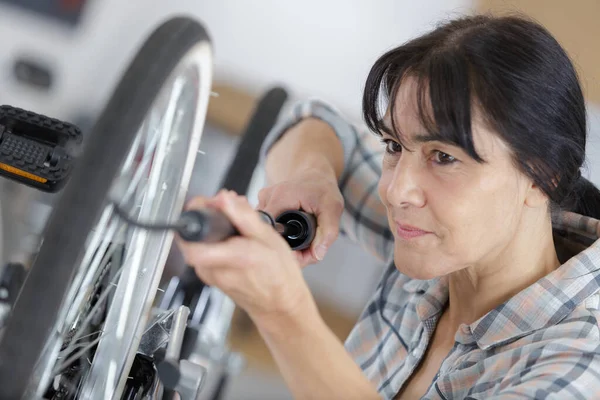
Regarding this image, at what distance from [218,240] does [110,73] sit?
173cm

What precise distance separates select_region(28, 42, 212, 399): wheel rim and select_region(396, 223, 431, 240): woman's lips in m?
0.24

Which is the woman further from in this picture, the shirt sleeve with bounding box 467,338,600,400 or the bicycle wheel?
the bicycle wheel

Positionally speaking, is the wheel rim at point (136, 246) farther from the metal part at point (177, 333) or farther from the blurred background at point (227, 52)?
the blurred background at point (227, 52)

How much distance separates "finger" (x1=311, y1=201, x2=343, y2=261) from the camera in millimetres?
974

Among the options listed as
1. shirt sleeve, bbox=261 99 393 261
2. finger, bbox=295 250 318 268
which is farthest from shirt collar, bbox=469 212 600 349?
shirt sleeve, bbox=261 99 393 261

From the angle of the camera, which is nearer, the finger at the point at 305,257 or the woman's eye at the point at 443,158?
the woman's eye at the point at 443,158

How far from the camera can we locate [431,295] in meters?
1.08

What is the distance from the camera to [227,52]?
2150mm

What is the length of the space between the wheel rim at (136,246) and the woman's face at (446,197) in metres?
0.22

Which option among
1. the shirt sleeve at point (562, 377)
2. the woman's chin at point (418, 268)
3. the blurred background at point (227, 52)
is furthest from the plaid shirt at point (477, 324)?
the blurred background at point (227, 52)

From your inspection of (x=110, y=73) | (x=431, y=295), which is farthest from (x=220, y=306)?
(x=110, y=73)

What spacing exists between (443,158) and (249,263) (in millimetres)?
324

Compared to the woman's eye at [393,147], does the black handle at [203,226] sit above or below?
below

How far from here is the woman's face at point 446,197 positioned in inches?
32.7
